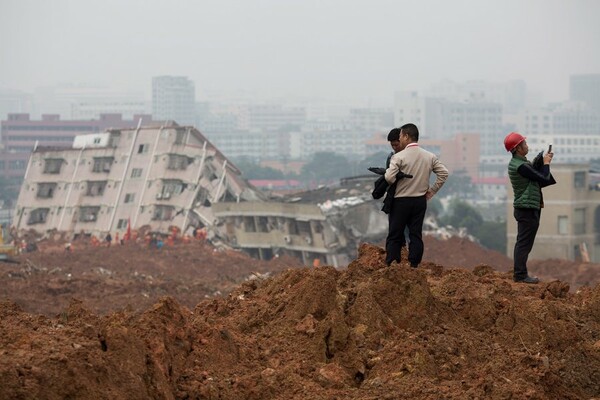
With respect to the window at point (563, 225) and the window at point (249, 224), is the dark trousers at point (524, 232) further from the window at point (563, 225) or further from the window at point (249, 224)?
the window at point (563, 225)

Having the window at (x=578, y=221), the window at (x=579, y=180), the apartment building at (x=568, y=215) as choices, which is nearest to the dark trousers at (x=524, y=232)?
the apartment building at (x=568, y=215)

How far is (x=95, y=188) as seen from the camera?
67812 mm

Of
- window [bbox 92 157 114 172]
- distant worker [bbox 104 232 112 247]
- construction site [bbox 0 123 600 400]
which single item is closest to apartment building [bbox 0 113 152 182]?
window [bbox 92 157 114 172]

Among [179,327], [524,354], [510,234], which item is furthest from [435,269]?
[510,234]

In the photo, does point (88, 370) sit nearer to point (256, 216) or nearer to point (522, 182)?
point (522, 182)

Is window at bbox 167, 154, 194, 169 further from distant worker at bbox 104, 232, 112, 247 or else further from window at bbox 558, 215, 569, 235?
window at bbox 558, 215, 569, 235

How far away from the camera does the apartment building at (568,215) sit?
59812mm

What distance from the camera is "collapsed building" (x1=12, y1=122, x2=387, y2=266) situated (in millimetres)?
55781

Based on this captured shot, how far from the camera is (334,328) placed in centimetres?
930

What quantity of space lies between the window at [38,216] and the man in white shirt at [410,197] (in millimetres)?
57346

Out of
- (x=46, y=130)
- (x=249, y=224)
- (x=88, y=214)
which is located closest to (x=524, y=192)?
(x=249, y=224)

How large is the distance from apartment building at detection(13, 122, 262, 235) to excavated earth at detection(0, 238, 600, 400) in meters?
48.8

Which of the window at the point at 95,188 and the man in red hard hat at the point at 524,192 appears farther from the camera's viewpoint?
the window at the point at 95,188

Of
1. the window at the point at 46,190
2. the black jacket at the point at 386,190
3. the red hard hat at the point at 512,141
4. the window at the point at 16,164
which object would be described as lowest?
the window at the point at 16,164
